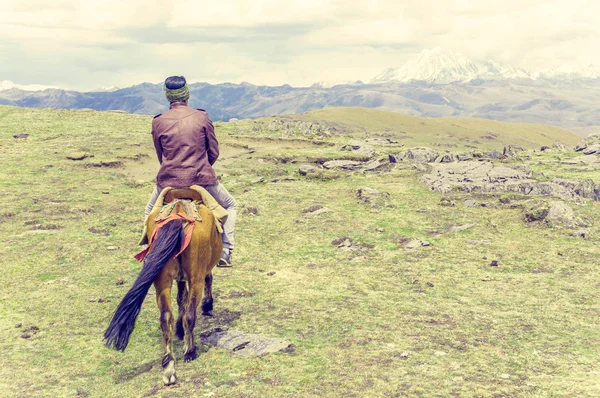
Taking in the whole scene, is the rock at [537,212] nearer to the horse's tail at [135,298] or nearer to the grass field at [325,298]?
the grass field at [325,298]

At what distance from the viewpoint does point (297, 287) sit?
1177 centimetres

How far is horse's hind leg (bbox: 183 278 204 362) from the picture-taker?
7941 mm

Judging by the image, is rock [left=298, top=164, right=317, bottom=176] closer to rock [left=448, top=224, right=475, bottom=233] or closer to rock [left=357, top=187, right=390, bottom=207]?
rock [left=357, top=187, right=390, bottom=207]

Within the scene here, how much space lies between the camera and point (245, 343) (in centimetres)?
858

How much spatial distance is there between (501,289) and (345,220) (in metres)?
6.98

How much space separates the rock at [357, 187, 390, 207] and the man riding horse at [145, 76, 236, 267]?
12026 mm

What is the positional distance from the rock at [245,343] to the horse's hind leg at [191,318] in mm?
694

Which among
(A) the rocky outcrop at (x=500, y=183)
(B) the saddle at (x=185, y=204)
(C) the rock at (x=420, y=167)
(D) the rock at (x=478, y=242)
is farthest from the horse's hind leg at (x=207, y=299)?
(C) the rock at (x=420, y=167)

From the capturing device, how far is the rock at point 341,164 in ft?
94.3

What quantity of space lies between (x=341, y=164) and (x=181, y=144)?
21075 mm

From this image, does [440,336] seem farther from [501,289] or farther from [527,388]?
[501,289]

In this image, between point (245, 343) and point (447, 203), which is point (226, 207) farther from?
point (447, 203)

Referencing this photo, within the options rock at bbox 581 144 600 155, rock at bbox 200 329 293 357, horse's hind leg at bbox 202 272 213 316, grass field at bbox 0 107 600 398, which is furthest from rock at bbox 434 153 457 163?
rock at bbox 200 329 293 357

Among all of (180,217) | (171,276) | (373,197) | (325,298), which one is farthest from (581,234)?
(171,276)
